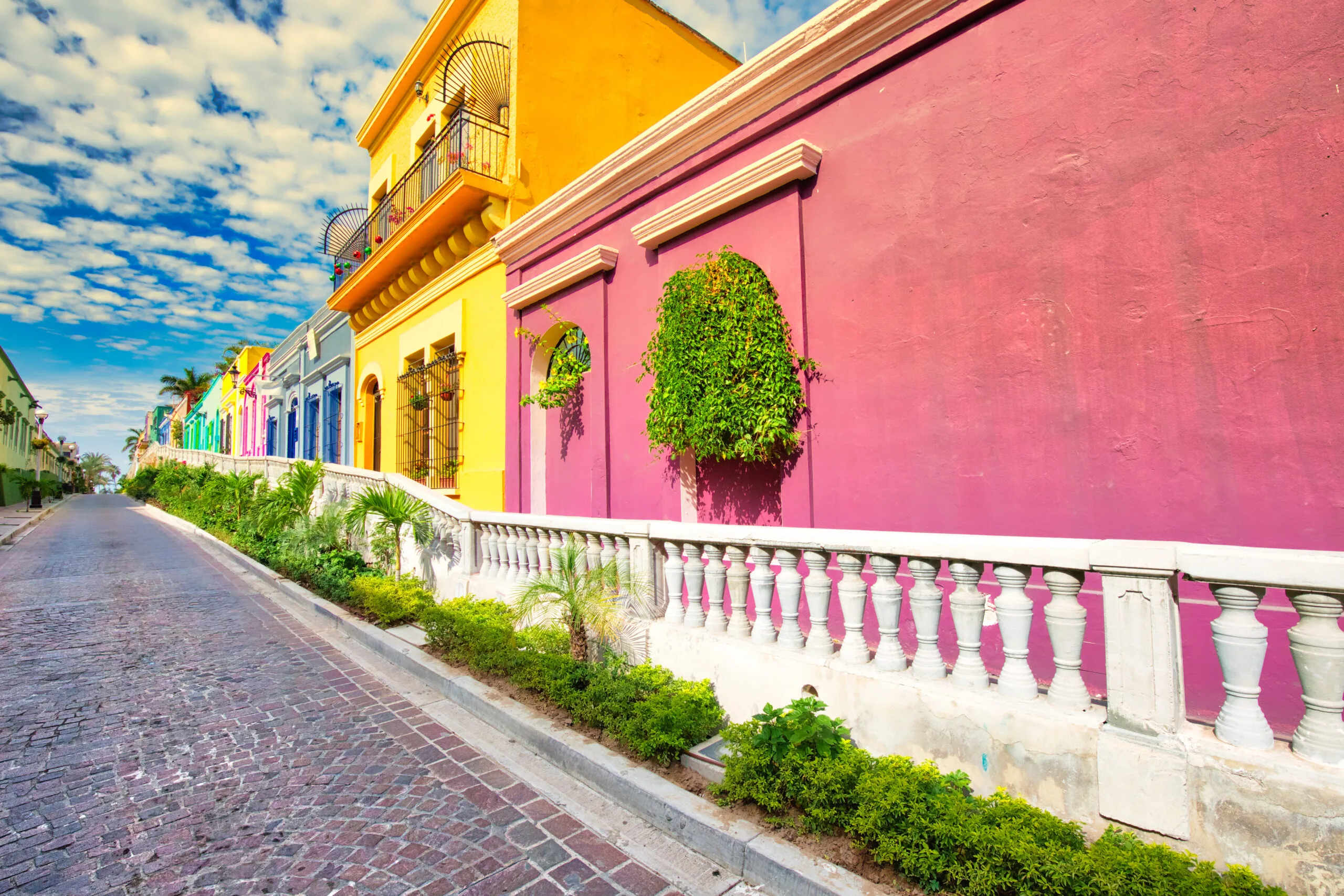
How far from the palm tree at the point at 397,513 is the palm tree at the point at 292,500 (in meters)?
2.60

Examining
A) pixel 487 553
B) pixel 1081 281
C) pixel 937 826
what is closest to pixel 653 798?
pixel 937 826

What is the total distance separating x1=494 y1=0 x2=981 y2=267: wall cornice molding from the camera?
472cm

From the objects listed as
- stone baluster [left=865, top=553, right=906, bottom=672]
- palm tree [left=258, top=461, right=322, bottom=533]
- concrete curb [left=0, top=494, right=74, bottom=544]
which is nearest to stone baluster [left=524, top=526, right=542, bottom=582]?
stone baluster [left=865, top=553, right=906, bottom=672]

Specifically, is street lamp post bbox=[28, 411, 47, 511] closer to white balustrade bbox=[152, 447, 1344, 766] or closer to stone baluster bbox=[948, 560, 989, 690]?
white balustrade bbox=[152, 447, 1344, 766]

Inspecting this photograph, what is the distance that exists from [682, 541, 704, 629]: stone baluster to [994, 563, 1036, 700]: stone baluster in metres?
1.80

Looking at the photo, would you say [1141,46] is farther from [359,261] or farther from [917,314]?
[359,261]

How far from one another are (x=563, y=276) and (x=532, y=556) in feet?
12.4

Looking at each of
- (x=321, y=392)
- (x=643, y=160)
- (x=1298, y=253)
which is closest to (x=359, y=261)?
(x=321, y=392)

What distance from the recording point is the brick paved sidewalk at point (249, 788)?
102 inches

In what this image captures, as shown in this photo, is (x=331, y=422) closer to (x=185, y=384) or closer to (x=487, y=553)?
(x=487, y=553)

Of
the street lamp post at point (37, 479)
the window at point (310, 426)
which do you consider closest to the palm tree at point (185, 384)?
the street lamp post at point (37, 479)

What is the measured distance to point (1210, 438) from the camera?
3.29 meters

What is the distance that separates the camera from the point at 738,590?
3750mm

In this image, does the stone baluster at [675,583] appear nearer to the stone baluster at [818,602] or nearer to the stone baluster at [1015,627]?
the stone baluster at [818,602]
